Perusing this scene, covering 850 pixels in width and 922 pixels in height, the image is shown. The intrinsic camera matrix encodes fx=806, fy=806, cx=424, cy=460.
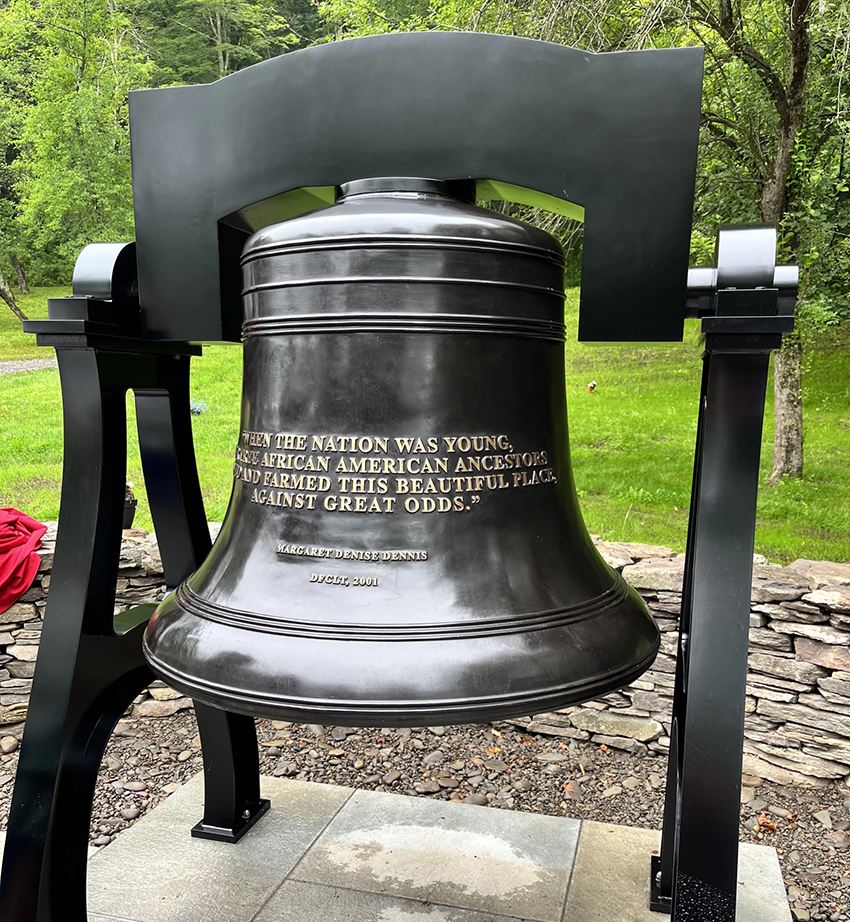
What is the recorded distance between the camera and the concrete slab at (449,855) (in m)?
2.82

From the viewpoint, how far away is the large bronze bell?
4.58ft

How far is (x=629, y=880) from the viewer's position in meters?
2.90

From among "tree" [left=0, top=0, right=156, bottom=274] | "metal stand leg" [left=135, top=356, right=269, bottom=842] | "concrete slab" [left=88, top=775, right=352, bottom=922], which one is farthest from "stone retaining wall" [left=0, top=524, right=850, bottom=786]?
"tree" [left=0, top=0, right=156, bottom=274]

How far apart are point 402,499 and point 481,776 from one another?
3.06 meters

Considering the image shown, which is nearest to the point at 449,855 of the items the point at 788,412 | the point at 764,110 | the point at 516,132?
the point at 516,132

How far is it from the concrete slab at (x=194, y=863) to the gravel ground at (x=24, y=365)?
1234 centimetres

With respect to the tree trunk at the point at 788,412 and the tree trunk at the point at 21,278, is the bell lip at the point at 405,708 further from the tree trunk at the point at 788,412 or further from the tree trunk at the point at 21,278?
the tree trunk at the point at 21,278

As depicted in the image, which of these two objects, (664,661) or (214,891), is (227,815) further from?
(664,661)

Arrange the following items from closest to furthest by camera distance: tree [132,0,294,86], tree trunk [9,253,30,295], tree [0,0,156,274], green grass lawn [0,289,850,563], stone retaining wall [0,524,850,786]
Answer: stone retaining wall [0,524,850,786], green grass lawn [0,289,850,563], tree [0,0,156,274], tree trunk [9,253,30,295], tree [132,0,294,86]

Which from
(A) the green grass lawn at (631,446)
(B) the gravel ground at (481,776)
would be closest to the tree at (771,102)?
(A) the green grass lawn at (631,446)

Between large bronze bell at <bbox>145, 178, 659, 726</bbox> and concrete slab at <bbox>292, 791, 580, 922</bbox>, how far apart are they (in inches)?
65.8

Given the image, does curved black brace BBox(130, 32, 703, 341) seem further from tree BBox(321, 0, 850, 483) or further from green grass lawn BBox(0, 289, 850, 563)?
tree BBox(321, 0, 850, 483)

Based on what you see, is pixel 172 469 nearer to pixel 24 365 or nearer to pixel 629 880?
Result: pixel 629 880

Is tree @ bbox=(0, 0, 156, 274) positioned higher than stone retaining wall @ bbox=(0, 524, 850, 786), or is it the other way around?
tree @ bbox=(0, 0, 156, 274)
